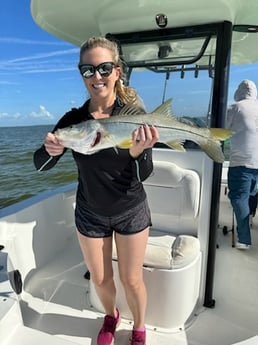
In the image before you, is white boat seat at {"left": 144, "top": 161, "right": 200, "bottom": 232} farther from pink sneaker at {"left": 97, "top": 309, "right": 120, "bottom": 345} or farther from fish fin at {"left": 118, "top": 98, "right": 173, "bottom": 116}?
fish fin at {"left": 118, "top": 98, "right": 173, "bottom": 116}

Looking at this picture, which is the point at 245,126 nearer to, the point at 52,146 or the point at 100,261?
the point at 100,261

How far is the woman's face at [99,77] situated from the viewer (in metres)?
1.28

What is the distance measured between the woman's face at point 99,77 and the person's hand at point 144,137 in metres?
A: 0.30

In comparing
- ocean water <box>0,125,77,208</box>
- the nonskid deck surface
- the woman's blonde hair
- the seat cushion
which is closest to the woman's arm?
the woman's blonde hair

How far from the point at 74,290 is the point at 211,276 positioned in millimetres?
1029

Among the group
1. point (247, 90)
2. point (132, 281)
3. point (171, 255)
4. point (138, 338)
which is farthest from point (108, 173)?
point (247, 90)

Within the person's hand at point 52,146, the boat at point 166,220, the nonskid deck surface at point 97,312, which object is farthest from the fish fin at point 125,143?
the nonskid deck surface at point 97,312

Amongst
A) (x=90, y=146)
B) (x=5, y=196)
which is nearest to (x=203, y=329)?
(x=90, y=146)

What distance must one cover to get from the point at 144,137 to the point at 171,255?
948 mm

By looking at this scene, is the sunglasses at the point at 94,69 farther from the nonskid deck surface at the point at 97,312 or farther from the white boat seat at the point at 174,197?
the nonskid deck surface at the point at 97,312

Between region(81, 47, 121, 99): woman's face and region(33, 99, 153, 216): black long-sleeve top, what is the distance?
0.29 ft

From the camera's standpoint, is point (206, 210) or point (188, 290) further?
point (206, 210)

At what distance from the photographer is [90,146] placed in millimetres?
1146

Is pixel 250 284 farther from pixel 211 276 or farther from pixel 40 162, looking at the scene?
pixel 40 162
